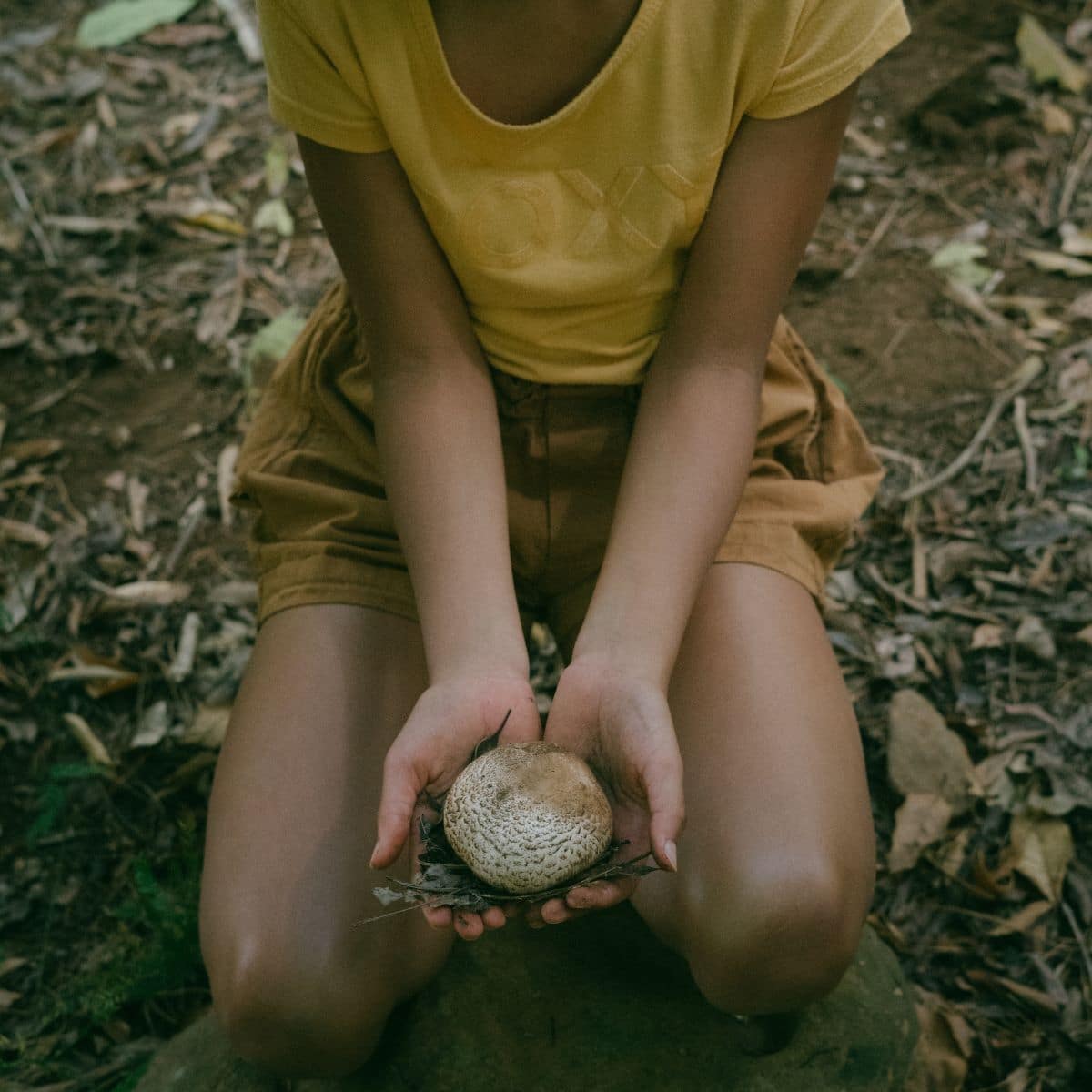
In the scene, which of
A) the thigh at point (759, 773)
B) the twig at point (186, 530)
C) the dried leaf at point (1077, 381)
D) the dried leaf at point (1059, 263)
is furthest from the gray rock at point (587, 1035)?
the dried leaf at point (1059, 263)

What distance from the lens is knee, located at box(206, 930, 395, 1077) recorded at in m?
1.72

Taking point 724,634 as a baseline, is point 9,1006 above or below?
below

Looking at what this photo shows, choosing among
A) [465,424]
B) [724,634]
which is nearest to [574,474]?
[465,424]

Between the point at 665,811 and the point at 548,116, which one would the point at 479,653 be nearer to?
the point at 665,811

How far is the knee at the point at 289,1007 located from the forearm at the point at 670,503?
0.66m

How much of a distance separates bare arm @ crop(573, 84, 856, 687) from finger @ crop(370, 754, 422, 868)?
0.38m

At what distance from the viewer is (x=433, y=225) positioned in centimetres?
189

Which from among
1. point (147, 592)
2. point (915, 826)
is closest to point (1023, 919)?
point (915, 826)

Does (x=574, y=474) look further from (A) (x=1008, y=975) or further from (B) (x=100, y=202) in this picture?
(B) (x=100, y=202)

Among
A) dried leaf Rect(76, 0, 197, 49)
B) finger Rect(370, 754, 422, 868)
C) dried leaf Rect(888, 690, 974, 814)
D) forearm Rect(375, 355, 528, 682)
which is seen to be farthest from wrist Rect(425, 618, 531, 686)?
dried leaf Rect(76, 0, 197, 49)

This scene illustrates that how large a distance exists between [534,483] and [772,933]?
0.90 m

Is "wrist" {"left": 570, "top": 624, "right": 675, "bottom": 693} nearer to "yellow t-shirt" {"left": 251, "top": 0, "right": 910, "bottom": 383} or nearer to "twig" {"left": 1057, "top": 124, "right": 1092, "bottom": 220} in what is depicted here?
"yellow t-shirt" {"left": 251, "top": 0, "right": 910, "bottom": 383}

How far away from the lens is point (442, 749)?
1.70 meters

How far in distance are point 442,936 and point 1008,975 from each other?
118cm
